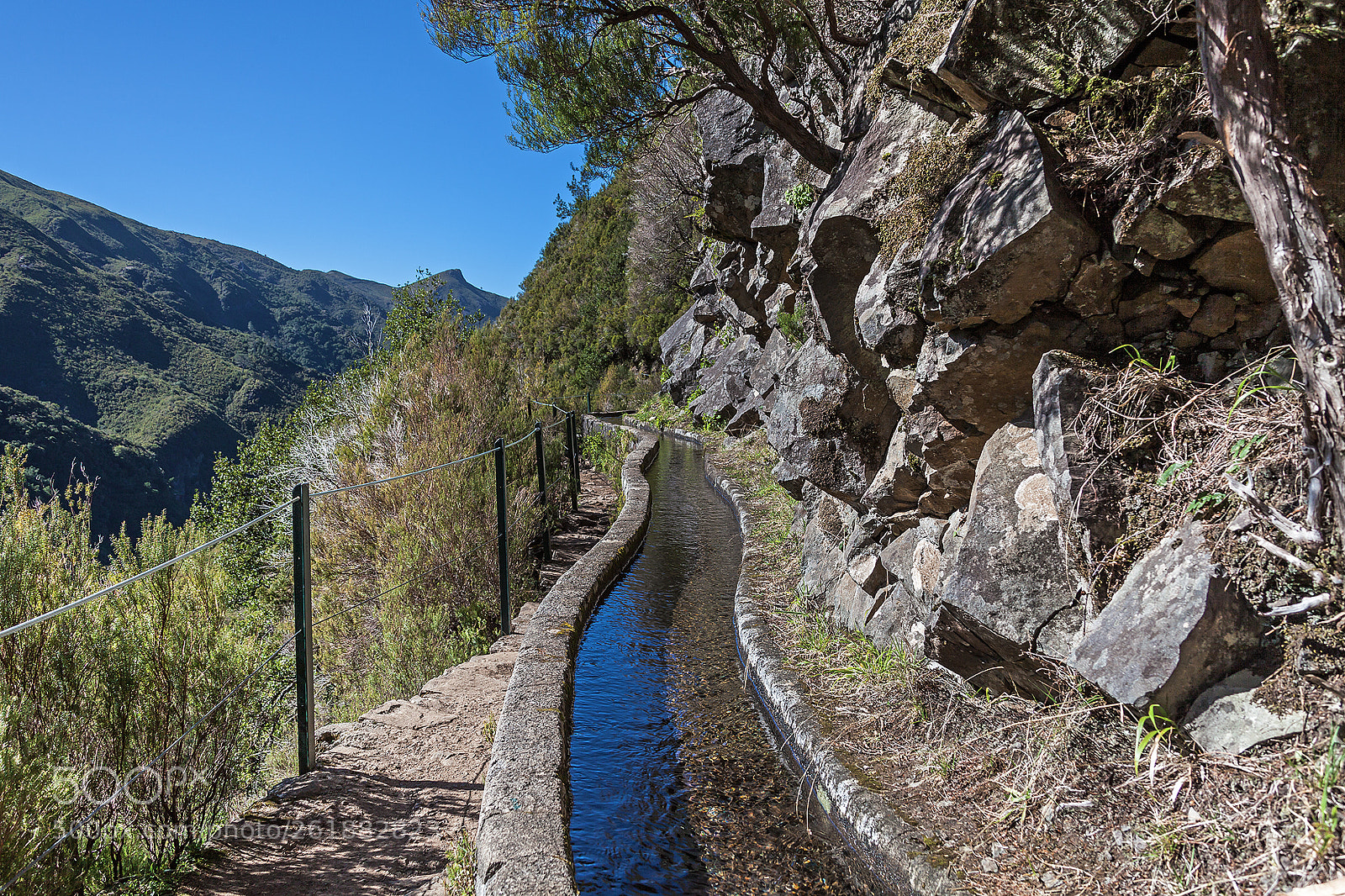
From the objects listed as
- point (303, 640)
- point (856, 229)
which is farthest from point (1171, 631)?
point (303, 640)

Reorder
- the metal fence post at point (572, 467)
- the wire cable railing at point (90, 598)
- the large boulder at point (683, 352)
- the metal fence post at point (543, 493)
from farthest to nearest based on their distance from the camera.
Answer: the large boulder at point (683, 352), the metal fence post at point (572, 467), the metal fence post at point (543, 493), the wire cable railing at point (90, 598)

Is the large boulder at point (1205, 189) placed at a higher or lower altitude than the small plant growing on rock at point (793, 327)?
lower

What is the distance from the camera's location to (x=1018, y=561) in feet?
9.51

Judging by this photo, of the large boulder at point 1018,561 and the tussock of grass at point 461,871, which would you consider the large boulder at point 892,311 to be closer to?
the large boulder at point 1018,561

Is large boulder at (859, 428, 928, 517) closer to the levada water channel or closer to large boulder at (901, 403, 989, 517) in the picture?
large boulder at (901, 403, 989, 517)

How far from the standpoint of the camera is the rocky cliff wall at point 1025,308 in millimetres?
2520

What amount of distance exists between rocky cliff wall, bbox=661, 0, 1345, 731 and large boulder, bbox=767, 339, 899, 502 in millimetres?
15

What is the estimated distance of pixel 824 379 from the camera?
198 inches

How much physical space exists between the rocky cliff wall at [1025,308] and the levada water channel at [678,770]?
39.4 inches

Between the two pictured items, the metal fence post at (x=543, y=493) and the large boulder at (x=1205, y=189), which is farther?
the metal fence post at (x=543, y=493)

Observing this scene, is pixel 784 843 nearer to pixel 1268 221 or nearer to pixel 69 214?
pixel 1268 221

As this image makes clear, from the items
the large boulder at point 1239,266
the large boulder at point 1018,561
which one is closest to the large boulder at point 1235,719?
the large boulder at point 1018,561

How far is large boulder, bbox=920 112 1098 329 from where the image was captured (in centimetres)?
297

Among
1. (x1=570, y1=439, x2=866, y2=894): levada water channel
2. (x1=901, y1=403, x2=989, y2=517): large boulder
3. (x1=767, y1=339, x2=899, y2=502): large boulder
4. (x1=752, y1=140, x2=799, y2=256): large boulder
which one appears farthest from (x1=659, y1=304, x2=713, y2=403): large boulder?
(x1=901, y1=403, x2=989, y2=517): large boulder
